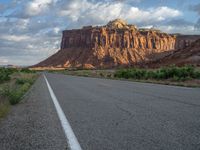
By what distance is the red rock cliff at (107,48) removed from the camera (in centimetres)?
17096

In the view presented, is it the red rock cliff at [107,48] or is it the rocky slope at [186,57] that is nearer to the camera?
the rocky slope at [186,57]

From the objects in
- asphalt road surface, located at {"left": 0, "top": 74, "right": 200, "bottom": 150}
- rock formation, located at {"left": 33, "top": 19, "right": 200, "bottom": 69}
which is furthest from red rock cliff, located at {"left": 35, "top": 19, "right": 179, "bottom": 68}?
asphalt road surface, located at {"left": 0, "top": 74, "right": 200, "bottom": 150}

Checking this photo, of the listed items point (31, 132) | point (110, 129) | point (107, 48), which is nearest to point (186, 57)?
point (110, 129)

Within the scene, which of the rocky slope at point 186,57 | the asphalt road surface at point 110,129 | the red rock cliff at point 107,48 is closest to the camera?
the asphalt road surface at point 110,129

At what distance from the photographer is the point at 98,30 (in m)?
194

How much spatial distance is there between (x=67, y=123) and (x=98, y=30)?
18645 cm

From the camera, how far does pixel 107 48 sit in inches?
7224

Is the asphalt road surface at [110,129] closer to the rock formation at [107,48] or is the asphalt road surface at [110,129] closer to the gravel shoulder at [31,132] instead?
the gravel shoulder at [31,132]

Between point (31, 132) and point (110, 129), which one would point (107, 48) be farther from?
point (31, 132)

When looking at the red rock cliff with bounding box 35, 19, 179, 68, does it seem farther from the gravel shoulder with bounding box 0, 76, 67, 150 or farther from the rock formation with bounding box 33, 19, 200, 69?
the gravel shoulder with bounding box 0, 76, 67, 150

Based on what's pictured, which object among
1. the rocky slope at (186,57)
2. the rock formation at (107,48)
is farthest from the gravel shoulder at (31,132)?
the rock formation at (107,48)

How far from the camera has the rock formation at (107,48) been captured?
561ft

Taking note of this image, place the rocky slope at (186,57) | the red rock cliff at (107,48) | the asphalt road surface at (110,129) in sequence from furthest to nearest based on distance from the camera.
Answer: the red rock cliff at (107,48) → the rocky slope at (186,57) → the asphalt road surface at (110,129)

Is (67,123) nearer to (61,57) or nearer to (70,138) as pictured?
(70,138)
